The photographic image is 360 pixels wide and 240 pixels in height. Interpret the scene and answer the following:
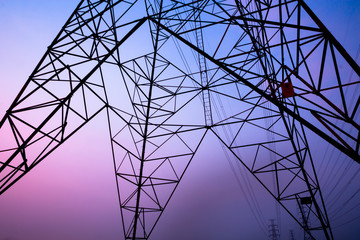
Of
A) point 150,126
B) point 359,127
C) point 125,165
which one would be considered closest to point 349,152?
point 359,127

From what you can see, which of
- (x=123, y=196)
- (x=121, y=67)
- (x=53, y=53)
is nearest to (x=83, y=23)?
(x=53, y=53)

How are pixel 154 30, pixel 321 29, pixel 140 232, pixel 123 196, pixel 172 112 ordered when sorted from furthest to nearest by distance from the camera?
pixel 140 232 → pixel 123 196 → pixel 172 112 → pixel 154 30 → pixel 321 29

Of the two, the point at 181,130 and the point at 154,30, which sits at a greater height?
the point at 154,30

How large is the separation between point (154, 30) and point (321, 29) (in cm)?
572

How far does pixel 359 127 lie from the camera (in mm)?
4098

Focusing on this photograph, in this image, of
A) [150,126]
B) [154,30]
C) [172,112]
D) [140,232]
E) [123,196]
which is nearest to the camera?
[154,30]

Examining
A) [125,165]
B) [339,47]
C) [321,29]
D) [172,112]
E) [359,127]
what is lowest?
[359,127]

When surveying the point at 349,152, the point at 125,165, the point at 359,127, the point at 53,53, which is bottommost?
the point at 349,152

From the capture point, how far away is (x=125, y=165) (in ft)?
63.5

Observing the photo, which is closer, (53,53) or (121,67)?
(53,53)

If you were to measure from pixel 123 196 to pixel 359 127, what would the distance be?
21.8 meters

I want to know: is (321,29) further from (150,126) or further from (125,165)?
(125,165)

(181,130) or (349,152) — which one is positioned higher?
(181,130)

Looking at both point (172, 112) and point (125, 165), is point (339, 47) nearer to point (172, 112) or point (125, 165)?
point (172, 112)
